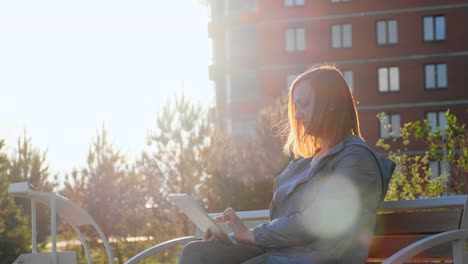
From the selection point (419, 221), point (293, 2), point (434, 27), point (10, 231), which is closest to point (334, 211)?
point (419, 221)

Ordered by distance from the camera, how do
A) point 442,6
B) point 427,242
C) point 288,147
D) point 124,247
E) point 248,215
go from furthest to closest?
point 442,6
point 124,247
point 248,215
point 288,147
point 427,242

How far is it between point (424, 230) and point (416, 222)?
0.18 feet

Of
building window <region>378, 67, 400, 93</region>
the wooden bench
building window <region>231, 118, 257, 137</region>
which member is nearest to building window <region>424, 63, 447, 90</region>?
building window <region>378, 67, 400, 93</region>

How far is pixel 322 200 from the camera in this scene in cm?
411

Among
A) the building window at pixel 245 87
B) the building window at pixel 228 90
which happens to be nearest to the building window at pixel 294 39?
the building window at pixel 245 87

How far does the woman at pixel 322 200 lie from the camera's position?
4.11 meters

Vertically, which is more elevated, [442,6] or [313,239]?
[442,6]

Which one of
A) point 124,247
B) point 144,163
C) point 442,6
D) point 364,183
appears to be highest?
point 442,6

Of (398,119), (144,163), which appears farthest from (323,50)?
(144,163)

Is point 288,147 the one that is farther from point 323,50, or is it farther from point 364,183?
point 323,50

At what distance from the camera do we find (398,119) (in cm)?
4744

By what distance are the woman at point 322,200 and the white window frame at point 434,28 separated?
4368 cm

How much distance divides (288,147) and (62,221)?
88.5 ft

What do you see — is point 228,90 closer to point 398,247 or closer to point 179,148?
point 179,148
